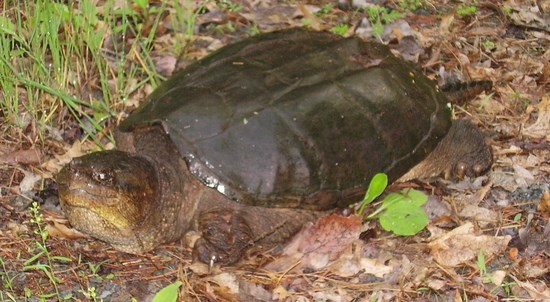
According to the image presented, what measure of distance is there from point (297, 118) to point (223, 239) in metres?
0.62

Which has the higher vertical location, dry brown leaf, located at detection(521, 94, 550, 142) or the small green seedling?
the small green seedling

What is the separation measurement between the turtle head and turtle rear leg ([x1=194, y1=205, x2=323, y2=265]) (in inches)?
10.5

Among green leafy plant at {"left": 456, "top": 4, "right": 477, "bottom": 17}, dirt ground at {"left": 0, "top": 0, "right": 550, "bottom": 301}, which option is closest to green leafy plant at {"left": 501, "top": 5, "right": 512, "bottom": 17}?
green leafy plant at {"left": 456, "top": 4, "right": 477, "bottom": 17}

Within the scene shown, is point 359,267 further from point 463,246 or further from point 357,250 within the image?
point 463,246

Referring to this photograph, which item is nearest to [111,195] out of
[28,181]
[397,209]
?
[28,181]

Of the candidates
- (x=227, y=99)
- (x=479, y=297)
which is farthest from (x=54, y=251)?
(x=479, y=297)

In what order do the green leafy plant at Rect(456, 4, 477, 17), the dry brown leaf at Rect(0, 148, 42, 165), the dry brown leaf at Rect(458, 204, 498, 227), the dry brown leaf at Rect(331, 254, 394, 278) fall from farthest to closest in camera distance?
the green leafy plant at Rect(456, 4, 477, 17)
the dry brown leaf at Rect(0, 148, 42, 165)
the dry brown leaf at Rect(458, 204, 498, 227)
the dry brown leaf at Rect(331, 254, 394, 278)

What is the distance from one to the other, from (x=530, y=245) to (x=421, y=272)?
568mm

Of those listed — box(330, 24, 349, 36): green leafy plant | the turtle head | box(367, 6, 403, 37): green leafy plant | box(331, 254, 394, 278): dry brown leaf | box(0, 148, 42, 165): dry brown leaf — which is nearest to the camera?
the turtle head

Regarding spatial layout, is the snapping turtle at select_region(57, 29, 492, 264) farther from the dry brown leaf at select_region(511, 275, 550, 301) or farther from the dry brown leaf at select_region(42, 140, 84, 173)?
the dry brown leaf at select_region(511, 275, 550, 301)

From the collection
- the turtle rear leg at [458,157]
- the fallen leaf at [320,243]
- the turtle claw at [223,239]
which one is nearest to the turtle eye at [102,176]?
the turtle claw at [223,239]

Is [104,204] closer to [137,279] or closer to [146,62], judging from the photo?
[137,279]

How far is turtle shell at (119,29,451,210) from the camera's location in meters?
3.29

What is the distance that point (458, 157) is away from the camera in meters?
4.02
